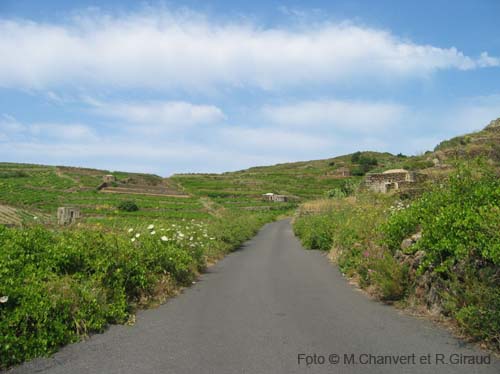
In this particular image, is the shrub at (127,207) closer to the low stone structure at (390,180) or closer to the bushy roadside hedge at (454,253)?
the low stone structure at (390,180)

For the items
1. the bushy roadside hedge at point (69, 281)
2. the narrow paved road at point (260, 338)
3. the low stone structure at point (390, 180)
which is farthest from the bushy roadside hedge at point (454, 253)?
the low stone structure at point (390, 180)

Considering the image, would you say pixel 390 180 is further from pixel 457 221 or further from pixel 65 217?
pixel 457 221

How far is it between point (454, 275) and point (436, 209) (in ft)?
5.55

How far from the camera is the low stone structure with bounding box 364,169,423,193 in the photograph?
952 inches

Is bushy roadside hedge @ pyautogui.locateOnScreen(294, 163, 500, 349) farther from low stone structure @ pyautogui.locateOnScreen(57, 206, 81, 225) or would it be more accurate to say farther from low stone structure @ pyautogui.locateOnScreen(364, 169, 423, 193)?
low stone structure @ pyautogui.locateOnScreen(364, 169, 423, 193)

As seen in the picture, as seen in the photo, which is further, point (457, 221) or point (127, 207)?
point (127, 207)

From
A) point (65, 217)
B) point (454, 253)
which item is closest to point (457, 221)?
point (454, 253)

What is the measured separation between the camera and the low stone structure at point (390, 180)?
2418 centimetres

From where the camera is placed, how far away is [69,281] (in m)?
6.64

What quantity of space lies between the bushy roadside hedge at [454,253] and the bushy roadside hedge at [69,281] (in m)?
4.69

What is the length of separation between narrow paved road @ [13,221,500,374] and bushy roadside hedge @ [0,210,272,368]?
26 cm

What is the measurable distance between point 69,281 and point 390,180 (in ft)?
81.2

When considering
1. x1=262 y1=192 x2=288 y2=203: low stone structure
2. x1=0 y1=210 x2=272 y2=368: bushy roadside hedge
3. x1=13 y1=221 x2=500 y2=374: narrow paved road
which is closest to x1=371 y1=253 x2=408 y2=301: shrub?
x1=13 y1=221 x2=500 y2=374: narrow paved road

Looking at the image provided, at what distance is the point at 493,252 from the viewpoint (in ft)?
17.9
